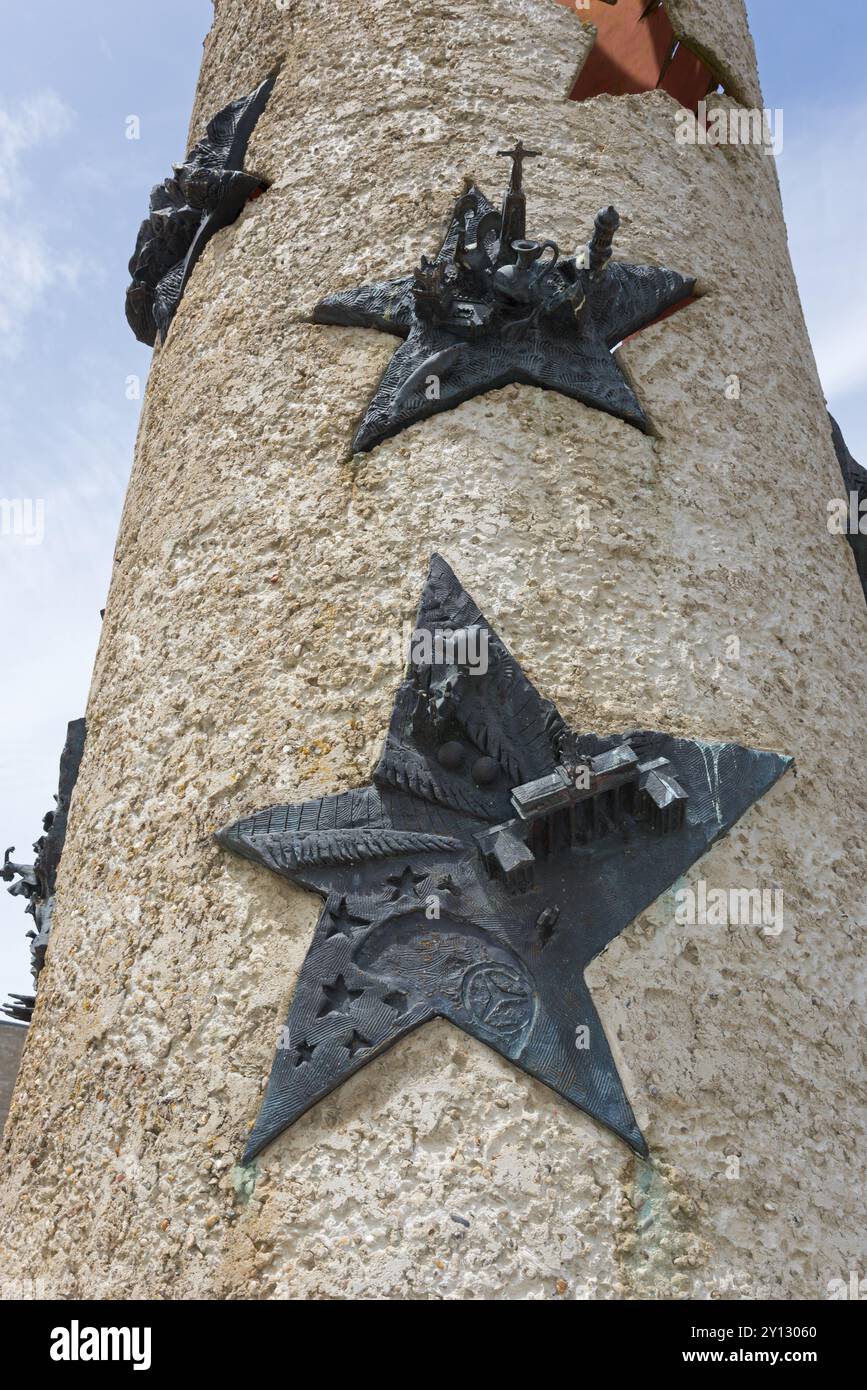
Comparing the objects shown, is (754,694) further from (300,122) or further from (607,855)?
(300,122)

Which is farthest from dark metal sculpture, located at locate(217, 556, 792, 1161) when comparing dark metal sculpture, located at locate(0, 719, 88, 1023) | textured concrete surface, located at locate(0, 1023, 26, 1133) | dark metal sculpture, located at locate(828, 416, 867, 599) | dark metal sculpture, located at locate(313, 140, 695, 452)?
textured concrete surface, located at locate(0, 1023, 26, 1133)

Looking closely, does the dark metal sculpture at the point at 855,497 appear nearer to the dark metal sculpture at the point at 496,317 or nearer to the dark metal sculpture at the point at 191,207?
the dark metal sculpture at the point at 496,317

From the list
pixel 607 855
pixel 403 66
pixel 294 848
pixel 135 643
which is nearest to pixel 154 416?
pixel 135 643

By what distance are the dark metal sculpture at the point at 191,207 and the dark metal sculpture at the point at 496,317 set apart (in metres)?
0.72

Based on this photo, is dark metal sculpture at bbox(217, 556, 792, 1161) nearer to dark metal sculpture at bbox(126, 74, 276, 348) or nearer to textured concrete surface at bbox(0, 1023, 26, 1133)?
dark metal sculpture at bbox(126, 74, 276, 348)

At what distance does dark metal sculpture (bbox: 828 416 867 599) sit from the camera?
132 inches

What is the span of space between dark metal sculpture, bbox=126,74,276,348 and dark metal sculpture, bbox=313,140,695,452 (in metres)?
0.72

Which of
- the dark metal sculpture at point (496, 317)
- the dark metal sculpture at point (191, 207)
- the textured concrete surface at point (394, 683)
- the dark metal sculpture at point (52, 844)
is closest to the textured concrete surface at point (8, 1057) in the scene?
the dark metal sculpture at point (52, 844)

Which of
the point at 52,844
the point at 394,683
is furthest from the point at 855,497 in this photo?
the point at 52,844

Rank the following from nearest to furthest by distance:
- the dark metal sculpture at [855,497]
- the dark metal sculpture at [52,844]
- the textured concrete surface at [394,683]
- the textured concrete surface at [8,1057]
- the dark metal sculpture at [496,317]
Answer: the textured concrete surface at [394,683] → the dark metal sculpture at [496,317] → the dark metal sculpture at [855,497] → the dark metal sculpture at [52,844] → the textured concrete surface at [8,1057]

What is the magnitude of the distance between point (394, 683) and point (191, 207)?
1888 millimetres

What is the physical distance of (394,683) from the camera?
2.38 meters

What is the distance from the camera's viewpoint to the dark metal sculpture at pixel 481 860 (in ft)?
6.59

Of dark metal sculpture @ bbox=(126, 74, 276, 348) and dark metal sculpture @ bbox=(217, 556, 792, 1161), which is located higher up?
dark metal sculpture @ bbox=(126, 74, 276, 348)
